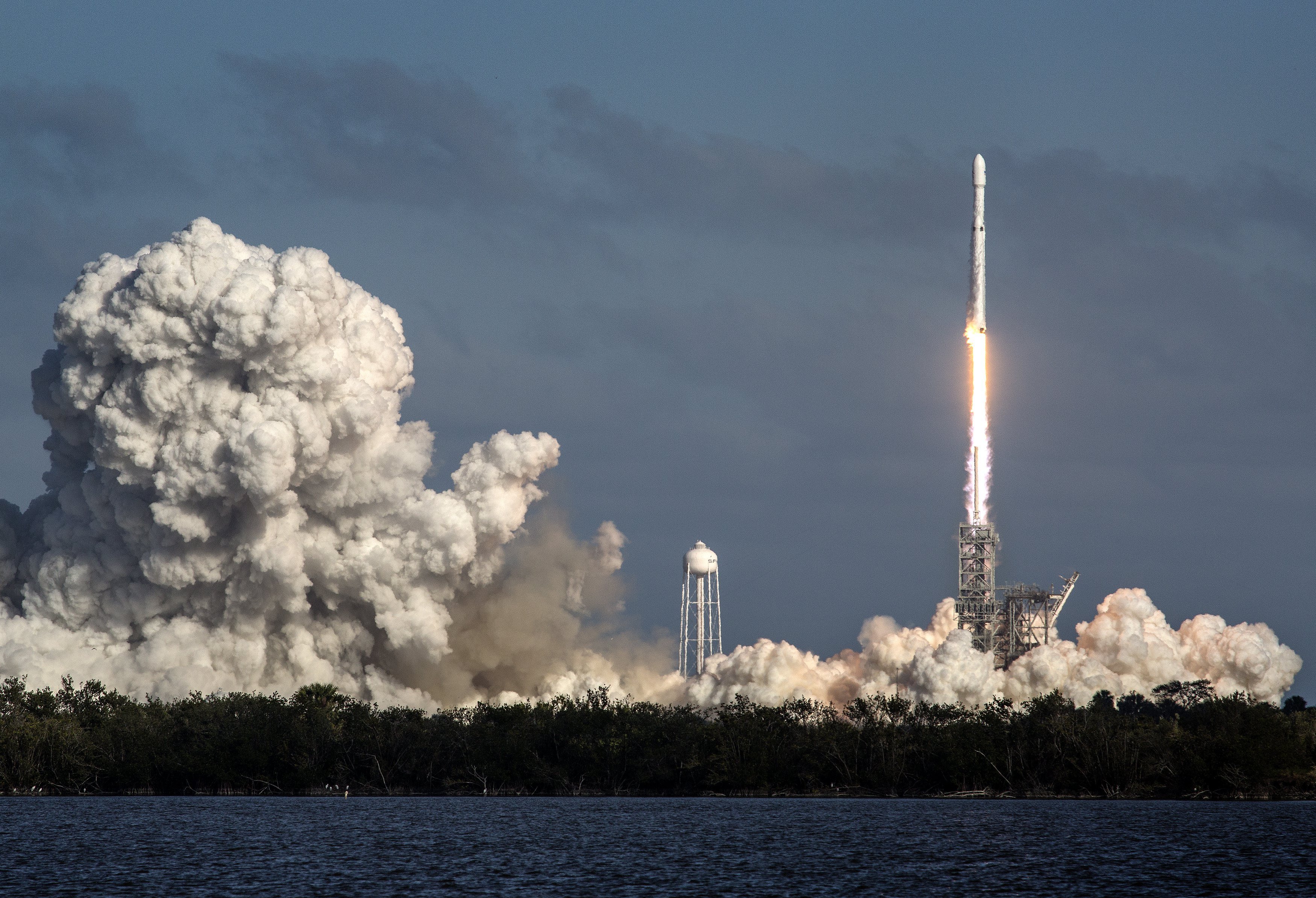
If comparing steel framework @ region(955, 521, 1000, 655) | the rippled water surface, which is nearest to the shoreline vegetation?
the rippled water surface

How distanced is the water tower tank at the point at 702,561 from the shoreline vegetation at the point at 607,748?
694 inches

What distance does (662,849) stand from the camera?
6141 centimetres

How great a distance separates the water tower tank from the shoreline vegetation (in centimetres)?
1762

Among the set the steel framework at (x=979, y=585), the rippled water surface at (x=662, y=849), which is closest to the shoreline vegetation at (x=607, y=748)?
the rippled water surface at (x=662, y=849)

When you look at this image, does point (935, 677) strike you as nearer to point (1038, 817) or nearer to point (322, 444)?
point (1038, 817)

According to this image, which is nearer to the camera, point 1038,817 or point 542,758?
point 1038,817

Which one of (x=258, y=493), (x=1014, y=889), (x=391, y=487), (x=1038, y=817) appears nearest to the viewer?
(x=1014, y=889)

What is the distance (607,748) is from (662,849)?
2364cm

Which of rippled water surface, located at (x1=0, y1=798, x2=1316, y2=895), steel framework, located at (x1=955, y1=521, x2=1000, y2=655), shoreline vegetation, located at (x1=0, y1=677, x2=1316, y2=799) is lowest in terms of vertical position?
rippled water surface, located at (x1=0, y1=798, x2=1316, y2=895)

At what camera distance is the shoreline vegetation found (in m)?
79.4

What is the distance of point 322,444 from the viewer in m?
86.7

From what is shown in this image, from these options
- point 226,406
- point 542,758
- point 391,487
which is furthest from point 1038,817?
point 226,406

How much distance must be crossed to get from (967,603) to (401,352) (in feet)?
125

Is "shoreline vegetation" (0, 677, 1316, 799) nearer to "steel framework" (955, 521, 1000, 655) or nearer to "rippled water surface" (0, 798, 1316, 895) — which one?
"rippled water surface" (0, 798, 1316, 895)
